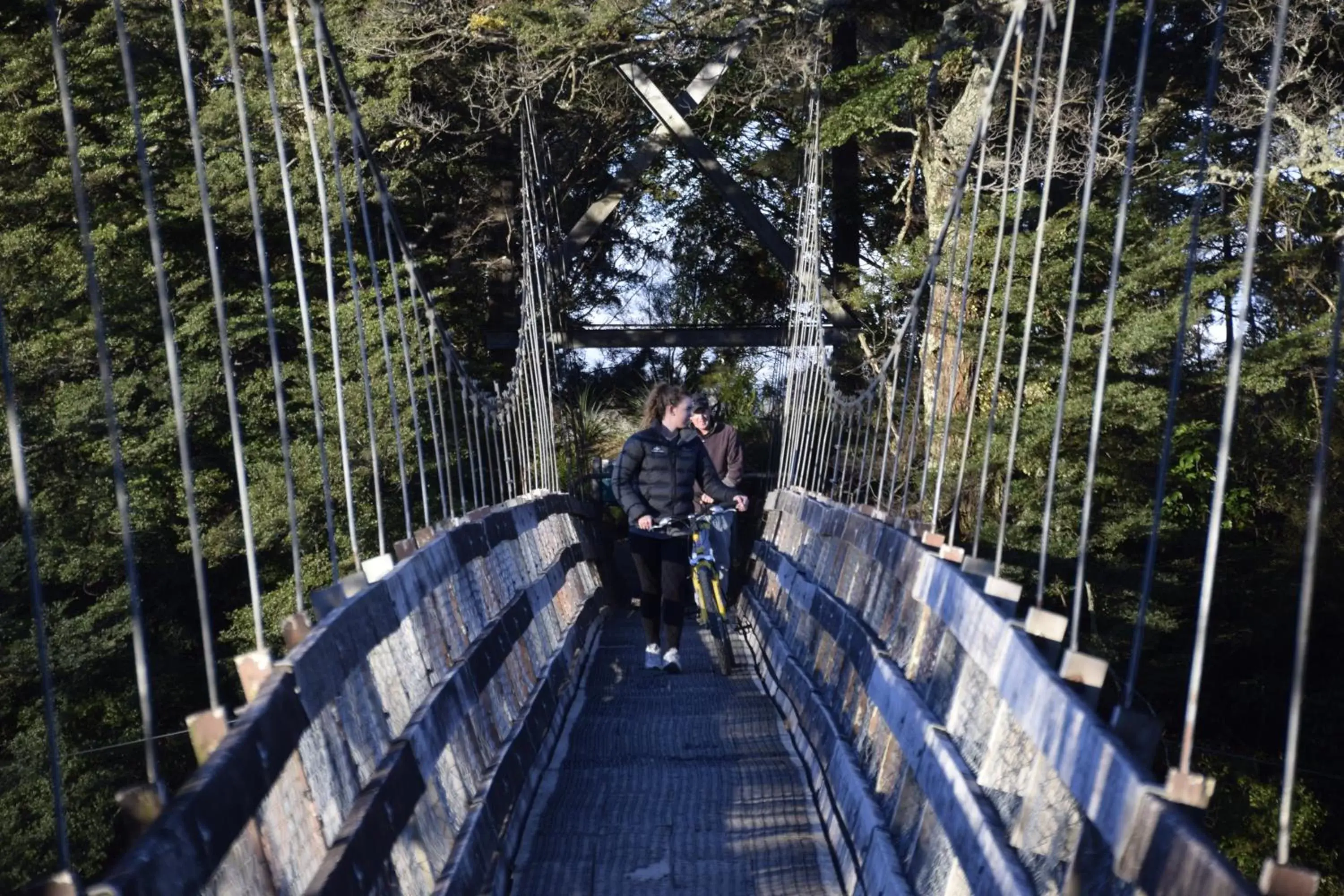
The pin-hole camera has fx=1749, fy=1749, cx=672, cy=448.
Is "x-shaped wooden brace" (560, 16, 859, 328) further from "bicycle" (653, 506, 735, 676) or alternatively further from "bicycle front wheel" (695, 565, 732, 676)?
"bicycle front wheel" (695, 565, 732, 676)

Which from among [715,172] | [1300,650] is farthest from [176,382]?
[715,172]

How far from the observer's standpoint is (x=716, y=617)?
768 cm

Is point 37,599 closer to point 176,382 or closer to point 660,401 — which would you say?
point 176,382

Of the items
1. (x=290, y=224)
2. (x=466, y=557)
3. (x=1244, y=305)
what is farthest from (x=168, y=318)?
(x=466, y=557)

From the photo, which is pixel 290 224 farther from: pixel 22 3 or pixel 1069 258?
pixel 22 3

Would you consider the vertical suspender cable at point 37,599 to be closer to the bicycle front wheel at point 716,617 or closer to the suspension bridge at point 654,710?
the suspension bridge at point 654,710

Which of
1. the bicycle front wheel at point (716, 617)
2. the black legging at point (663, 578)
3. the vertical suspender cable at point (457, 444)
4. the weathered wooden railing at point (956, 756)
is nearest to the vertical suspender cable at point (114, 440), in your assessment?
the weathered wooden railing at point (956, 756)

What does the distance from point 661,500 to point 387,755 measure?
419 centimetres

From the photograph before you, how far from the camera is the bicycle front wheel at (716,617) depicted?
7.50m

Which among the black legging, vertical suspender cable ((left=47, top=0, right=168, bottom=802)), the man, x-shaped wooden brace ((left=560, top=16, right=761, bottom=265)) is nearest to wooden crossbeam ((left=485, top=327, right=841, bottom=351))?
x-shaped wooden brace ((left=560, top=16, right=761, bottom=265))

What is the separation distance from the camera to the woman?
285 inches

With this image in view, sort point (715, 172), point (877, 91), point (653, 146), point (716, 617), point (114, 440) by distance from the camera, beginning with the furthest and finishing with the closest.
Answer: point (653, 146), point (715, 172), point (877, 91), point (716, 617), point (114, 440)

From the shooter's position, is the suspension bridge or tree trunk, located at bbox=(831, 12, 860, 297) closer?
the suspension bridge

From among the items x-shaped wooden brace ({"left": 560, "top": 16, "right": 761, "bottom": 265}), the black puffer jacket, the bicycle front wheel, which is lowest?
the bicycle front wheel
